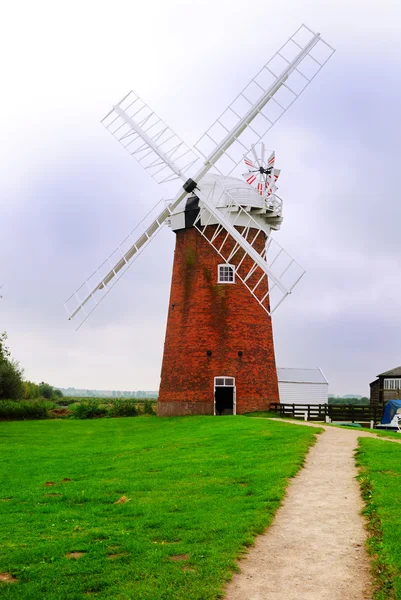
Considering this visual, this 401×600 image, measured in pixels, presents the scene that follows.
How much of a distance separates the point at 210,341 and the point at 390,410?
1054cm

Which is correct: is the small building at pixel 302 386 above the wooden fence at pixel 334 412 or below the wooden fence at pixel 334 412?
above

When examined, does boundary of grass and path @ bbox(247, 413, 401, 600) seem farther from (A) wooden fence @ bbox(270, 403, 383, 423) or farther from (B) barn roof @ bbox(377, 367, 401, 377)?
(B) barn roof @ bbox(377, 367, 401, 377)

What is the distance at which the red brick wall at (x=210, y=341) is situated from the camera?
3084cm

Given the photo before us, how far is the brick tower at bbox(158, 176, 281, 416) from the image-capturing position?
30844 millimetres

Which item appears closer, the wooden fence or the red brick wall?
the red brick wall

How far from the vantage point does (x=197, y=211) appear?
32.1 meters

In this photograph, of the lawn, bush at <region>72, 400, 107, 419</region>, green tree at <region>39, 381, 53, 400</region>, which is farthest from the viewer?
green tree at <region>39, 381, 53, 400</region>

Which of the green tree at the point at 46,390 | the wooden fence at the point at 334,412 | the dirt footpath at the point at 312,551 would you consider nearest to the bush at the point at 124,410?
the wooden fence at the point at 334,412

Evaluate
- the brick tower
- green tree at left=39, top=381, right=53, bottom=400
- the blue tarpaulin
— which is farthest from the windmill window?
green tree at left=39, top=381, right=53, bottom=400

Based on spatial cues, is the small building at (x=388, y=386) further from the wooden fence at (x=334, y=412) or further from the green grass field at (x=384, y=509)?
the green grass field at (x=384, y=509)

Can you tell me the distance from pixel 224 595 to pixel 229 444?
1196cm

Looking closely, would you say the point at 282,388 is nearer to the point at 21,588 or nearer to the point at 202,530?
the point at 202,530

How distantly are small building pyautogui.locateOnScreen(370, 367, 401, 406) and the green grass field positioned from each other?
90.8ft

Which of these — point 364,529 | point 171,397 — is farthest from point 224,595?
point 171,397
